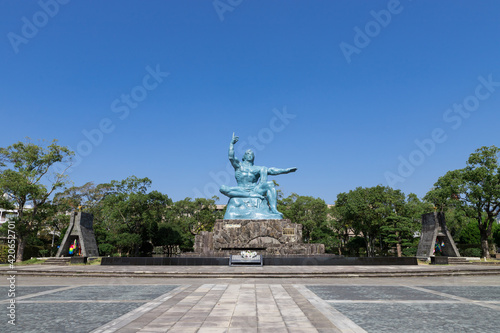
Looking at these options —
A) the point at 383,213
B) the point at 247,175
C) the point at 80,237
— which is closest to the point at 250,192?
the point at 247,175

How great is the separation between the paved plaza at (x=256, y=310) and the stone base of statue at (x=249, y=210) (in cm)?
1467

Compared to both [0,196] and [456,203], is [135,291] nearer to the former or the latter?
[0,196]

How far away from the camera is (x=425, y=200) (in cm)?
3822

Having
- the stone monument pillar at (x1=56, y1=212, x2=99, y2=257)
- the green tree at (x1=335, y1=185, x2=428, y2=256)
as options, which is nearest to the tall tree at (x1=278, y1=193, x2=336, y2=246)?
the green tree at (x1=335, y1=185, x2=428, y2=256)

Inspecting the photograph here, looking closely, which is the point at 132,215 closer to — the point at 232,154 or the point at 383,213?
the point at 232,154

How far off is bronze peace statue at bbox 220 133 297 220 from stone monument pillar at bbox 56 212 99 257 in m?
9.39

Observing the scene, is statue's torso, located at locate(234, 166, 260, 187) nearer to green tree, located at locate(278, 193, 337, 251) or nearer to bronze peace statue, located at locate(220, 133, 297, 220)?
bronze peace statue, located at locate(220, 133, 297, 220)

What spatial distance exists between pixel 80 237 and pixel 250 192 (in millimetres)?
12003

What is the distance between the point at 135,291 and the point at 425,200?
3727cm

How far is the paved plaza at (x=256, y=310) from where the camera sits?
5.08 m

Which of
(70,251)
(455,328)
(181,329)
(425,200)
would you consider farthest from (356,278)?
(425,200)

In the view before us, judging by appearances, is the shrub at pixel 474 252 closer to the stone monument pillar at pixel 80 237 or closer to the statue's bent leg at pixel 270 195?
the statue's bent leg at pixel 270 195

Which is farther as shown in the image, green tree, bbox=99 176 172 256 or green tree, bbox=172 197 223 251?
green tree, bbox=172 197 223 251

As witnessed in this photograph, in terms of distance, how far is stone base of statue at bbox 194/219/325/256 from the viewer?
71.7ft
